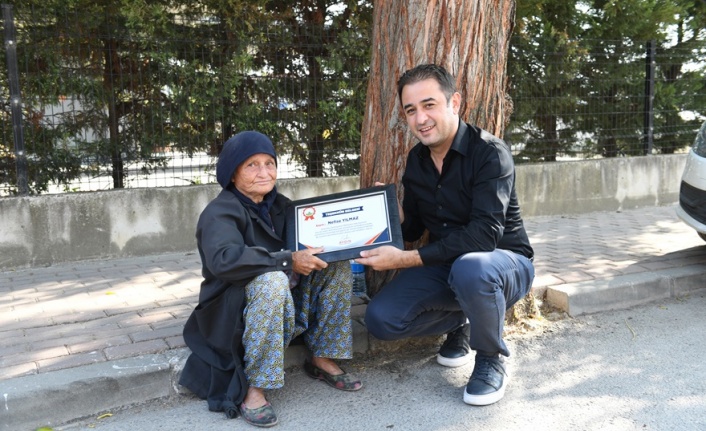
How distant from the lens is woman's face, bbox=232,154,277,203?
341cm

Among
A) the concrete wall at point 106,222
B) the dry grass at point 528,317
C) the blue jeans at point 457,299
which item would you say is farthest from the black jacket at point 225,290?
the concrete wall at point 106,222

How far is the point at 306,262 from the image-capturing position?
3381 millimetres

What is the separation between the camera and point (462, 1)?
13.3 ft

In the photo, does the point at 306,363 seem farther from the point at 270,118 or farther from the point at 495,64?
the point at 270,118

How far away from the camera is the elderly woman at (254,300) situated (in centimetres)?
320

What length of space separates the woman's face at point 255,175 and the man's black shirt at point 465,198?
89 centimetres

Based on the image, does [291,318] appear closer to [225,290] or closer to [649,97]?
[225,290]

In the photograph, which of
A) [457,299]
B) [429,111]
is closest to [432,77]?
[429,111]

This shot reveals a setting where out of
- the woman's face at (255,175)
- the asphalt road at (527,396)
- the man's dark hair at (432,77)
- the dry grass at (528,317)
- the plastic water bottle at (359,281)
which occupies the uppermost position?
the man's dark hair at (432,77)

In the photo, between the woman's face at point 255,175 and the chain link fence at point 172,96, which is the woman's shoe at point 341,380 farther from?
the chain link fence at point 172,96

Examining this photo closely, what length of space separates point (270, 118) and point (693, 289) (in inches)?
189

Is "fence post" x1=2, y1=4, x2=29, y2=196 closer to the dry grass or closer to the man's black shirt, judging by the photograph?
the man's black shirt

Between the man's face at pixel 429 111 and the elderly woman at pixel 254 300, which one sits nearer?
the elderly woman at pixel 254 300

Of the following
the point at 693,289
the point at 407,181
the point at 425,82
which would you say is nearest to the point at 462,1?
the point at 425,82
